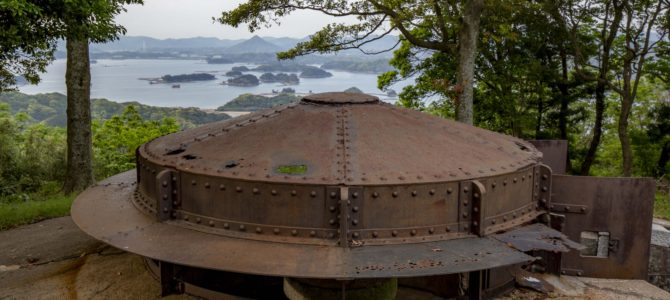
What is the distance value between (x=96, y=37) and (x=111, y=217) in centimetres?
359

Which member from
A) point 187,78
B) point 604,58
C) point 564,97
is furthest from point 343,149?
point 187,78

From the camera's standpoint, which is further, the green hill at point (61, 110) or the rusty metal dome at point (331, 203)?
the green hill at point (61, 110)

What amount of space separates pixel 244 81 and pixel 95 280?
44762mm

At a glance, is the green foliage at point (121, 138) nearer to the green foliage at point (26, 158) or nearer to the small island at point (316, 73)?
the green foliage at point (26, 158)

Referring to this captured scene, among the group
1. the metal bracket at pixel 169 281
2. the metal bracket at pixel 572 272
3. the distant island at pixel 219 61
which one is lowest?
the metal bracket at pixel 572 272

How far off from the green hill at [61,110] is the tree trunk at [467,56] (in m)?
19.5

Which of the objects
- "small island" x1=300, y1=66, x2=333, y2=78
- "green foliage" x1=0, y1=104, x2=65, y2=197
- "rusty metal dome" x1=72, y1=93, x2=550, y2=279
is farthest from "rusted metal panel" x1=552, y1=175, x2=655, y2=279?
"small island" x1=300, y1=66, x2=333, y2=78

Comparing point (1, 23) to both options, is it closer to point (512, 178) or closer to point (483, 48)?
point (512, 178)

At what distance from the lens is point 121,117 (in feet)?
68.1

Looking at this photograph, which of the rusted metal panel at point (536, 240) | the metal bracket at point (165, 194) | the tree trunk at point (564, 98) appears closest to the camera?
the rusted metal panel at point (536, 240)

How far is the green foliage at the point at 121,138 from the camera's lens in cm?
1585

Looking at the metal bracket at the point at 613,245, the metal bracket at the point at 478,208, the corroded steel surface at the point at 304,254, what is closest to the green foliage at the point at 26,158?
the corroded steel surface at the point at 304,254

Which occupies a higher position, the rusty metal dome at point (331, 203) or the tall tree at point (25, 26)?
the tall tree at point (25, 26)

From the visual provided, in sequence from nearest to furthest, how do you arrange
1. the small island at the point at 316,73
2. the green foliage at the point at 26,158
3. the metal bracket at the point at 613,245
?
the metal bracket at the point at 613,245 → the green foliage at the point at 26,158 → the small island at the point at 316,73
